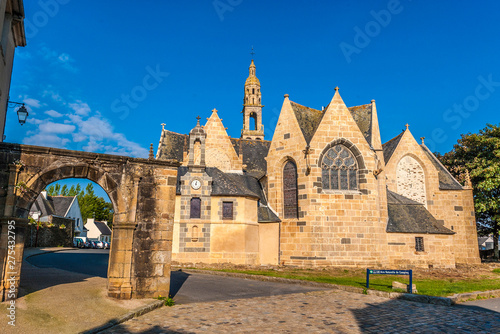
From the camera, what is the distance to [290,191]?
78.2 ft

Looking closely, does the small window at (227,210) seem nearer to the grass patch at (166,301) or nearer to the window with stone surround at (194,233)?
the window with stone surround at (194,233)

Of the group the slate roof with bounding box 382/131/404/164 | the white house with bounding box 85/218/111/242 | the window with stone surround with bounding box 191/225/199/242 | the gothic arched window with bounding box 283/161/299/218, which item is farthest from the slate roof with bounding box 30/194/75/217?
the slate roof with bounding box 382/131/404/164

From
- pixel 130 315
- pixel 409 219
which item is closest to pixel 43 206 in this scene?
pixel 409 219

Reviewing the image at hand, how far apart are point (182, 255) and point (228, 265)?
116 inches

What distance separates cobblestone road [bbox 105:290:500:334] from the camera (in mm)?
7438

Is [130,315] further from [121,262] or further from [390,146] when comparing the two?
[390,146]

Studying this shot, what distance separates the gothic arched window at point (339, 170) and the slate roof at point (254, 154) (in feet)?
22.1

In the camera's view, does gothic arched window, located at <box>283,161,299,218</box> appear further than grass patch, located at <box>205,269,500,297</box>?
Yes

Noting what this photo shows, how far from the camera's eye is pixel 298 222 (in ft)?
74.0

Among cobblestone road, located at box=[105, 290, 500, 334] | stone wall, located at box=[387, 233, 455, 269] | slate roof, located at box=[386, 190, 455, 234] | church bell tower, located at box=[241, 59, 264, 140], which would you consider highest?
church bell tower, located at box=[241, 59, 264, 140]

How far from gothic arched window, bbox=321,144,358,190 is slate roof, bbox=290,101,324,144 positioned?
1.78 metres

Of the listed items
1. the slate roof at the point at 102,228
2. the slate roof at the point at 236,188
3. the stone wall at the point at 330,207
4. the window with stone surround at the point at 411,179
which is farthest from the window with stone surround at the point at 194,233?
the slate roof at the point at 102,228

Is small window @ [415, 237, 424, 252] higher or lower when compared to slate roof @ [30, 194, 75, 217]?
lower

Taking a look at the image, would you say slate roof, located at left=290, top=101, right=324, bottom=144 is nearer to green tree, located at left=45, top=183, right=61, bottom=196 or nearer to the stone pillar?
the stone pillar
